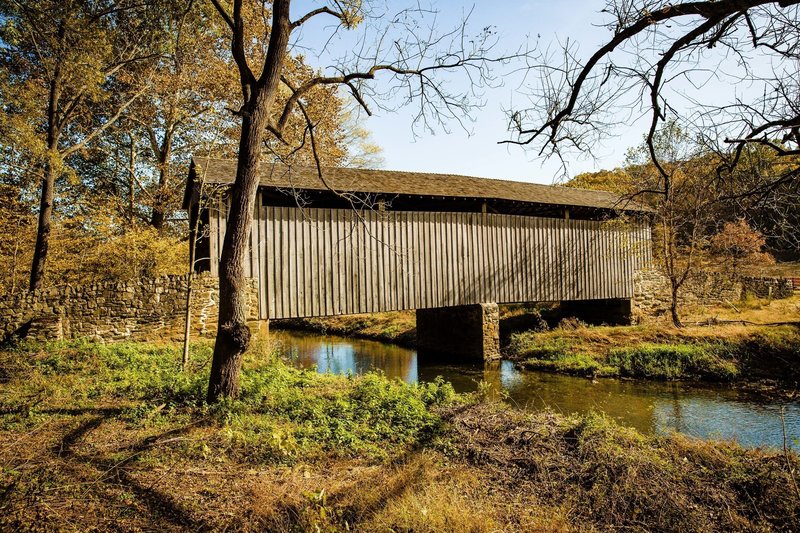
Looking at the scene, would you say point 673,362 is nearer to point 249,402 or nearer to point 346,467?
point 346,467

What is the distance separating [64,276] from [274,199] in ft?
20.1

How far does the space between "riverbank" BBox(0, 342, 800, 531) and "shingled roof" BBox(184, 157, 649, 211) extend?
4453 mm

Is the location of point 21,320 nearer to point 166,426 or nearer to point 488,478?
point 166,426

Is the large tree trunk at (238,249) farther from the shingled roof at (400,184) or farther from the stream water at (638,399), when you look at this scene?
the shingled roof at (400,184)

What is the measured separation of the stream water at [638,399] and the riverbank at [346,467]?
1.15 m

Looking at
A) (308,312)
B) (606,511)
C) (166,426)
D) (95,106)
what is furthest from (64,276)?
(606,511)

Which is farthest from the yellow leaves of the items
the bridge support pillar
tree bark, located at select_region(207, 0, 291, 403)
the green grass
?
the bridge support pillar

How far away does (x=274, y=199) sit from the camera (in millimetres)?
10484

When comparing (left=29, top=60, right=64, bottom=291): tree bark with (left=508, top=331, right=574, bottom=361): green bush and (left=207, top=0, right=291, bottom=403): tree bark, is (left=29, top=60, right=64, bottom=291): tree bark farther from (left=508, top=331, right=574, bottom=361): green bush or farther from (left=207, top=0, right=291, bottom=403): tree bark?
(left=508, top=331, right=574, bottom=361): green bush

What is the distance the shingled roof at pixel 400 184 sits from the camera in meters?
9.52

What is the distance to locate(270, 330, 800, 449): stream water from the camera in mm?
6543

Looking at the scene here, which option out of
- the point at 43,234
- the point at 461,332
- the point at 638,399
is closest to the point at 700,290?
the point at 461,332

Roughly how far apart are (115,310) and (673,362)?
12.1 meters

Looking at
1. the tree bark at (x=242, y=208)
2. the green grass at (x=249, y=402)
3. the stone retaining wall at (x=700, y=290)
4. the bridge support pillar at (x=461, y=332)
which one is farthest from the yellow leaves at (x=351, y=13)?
the stone retaining wall at (x=700, y=290)
